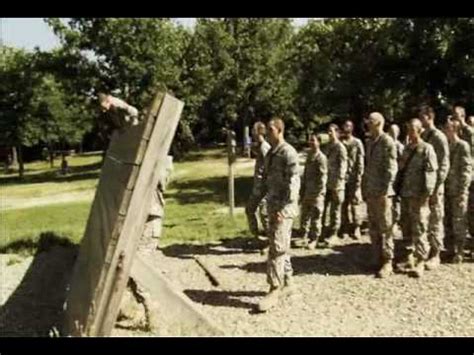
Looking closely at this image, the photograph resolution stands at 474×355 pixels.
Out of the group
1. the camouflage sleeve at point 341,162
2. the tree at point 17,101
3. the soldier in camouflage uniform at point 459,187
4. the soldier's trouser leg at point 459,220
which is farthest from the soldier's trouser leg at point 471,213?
the tree at point 17,101

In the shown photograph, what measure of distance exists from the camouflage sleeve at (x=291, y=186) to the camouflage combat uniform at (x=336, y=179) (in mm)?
3377

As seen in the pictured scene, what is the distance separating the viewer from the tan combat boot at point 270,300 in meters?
7.42

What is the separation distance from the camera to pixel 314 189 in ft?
34.7

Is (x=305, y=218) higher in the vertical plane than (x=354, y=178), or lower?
lower

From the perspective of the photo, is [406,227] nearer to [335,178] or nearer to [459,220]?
[459,220]

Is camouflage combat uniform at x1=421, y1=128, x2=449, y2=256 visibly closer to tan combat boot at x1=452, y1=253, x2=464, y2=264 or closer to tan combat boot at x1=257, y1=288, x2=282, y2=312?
tan combat boot at x1=452, y1=253, x2=464, y2=264

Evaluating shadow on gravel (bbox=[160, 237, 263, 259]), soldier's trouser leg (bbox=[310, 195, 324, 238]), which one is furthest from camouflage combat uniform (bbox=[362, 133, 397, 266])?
shadow on gravel (bbox=[160, 237, 263, 259])

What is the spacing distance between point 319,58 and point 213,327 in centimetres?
2552

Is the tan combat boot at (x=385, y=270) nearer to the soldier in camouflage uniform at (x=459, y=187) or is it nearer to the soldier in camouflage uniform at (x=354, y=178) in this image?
the soldier in camouflage uniform at (x=459, y=187)

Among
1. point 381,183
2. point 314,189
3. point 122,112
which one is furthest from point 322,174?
point 122,112

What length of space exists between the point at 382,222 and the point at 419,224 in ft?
1.58

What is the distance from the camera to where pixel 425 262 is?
9.02 meters

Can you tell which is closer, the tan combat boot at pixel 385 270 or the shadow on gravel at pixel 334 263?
the tan combat boot at pixel 385 270
